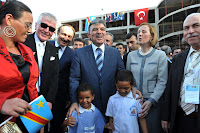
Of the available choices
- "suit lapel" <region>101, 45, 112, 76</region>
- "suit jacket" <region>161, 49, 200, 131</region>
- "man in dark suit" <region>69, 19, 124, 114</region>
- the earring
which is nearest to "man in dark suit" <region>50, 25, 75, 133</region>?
"man in dark suit" <region>69, 19, 124, 114</region>

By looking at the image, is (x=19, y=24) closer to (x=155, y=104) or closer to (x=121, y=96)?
(x=121, y=96)

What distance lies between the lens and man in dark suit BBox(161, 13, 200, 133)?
1.89m

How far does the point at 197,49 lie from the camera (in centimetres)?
203

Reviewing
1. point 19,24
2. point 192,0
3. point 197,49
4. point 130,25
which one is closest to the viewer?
point 19,24

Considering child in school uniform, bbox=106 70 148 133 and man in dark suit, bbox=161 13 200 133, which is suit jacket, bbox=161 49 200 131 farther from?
child in school uniform, bbox=106 70 148 133

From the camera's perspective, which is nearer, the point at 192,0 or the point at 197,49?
Result: the point at 197,49

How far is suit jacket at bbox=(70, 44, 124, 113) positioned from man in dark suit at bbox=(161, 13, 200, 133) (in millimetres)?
886

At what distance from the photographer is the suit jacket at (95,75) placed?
2.33 metres

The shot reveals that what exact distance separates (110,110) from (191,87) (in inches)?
45.8

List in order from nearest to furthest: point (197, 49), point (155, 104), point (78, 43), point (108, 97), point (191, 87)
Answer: point (191, 87)
point (197, 49)
point (155, 104)
point (108, 97)
point (78, 43)

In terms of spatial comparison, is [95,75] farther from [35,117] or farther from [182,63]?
[182,63]

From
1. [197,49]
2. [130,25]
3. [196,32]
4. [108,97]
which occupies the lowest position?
[108,97]

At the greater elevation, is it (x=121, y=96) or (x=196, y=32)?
(x=196, y=32)

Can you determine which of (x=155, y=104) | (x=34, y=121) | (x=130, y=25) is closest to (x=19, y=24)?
(x=34, y=121)
